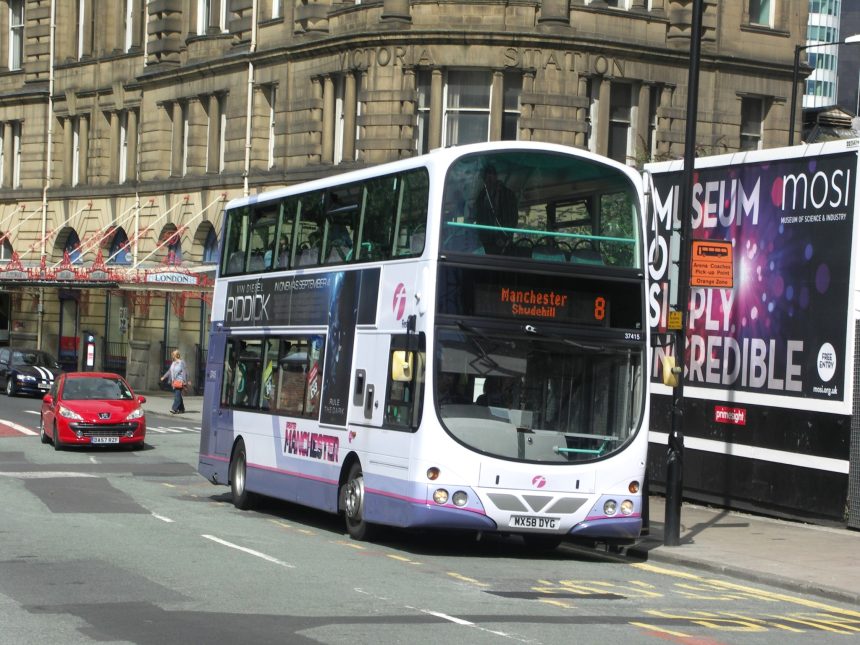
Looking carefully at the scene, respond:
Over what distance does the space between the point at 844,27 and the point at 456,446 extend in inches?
5014

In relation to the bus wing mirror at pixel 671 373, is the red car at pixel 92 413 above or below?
below

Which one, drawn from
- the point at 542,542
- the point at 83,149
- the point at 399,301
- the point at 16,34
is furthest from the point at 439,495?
the point at 16,34

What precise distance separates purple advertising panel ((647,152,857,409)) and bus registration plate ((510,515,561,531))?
4324 millimetres

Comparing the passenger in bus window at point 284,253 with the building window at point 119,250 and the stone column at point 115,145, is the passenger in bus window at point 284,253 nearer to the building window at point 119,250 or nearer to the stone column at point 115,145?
the building window at point 119,250

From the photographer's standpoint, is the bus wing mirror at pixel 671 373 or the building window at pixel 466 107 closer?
the bus wing mirror at pixel 671 373

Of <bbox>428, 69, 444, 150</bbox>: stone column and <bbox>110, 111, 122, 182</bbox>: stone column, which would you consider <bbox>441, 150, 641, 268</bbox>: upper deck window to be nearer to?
<bbox>428, 69, 444, 150</bbox>: stone column

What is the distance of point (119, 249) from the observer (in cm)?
5619

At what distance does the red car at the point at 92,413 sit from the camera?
98.3ft

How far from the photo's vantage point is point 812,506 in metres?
19.2

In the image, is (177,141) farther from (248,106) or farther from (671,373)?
(671,373)

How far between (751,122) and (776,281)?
25.4 meters

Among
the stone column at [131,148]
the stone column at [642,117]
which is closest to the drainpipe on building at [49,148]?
the stone column at [131,148]

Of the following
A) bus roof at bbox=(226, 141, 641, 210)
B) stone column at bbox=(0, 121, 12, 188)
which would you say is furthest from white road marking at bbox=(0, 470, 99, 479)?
stone column at bbox=(0, 121, 12, 188)

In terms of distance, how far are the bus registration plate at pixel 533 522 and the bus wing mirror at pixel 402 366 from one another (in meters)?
1.82
